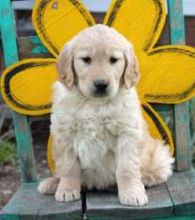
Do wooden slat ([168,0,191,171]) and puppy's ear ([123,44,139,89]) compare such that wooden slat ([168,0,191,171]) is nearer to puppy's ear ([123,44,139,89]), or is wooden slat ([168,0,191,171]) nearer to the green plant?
puppy's ear ([123,44,139,89])

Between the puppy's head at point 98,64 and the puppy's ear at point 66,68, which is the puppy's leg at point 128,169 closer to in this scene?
the puppy's head at point 98,64

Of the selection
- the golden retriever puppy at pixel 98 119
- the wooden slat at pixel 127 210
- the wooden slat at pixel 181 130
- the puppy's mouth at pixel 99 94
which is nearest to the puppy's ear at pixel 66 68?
the golden retriever puppy at pixel 98 119

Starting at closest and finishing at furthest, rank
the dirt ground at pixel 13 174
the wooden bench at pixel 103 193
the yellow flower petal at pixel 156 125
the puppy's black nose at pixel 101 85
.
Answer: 1. the puppy's black nose at pixel 101 85
2. the wooden bench at pixel 103 193
3. the yellow flower petal at pixel 156 125
4. the dirt ground at pixel 13 174

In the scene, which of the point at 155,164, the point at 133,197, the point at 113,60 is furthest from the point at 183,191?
the point at 113,60

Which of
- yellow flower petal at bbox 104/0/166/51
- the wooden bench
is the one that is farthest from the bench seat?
yellow flower petal at bbox 104/0/166/51

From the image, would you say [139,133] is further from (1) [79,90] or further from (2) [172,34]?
(2) [172,34]

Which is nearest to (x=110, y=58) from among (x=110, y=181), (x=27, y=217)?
(x=110, y=181)
